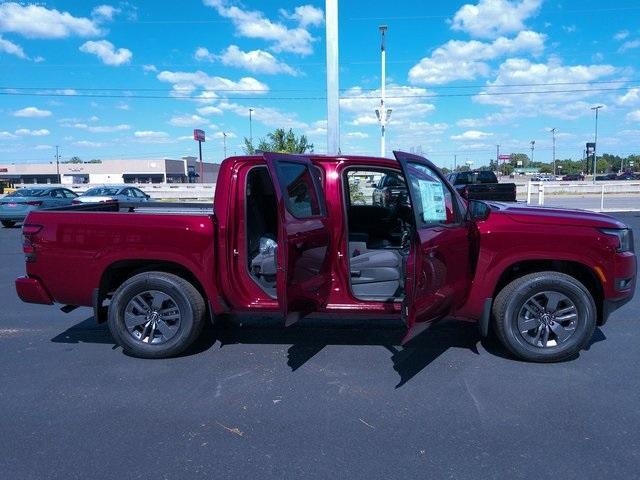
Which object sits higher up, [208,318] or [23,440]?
[208,318]

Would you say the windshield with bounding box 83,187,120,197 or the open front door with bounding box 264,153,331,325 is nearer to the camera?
the open front door with bounding box 264,153,331,325

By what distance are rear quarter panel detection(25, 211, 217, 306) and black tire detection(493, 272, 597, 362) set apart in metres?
2.52

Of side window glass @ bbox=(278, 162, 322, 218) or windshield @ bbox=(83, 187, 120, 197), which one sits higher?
side window glass @ bbox=(278, 162, 322, 218)

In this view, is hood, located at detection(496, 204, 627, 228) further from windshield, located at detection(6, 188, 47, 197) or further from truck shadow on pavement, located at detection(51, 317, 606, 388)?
windshield, located at detection(6, 188, 47, 197)

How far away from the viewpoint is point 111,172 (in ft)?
310

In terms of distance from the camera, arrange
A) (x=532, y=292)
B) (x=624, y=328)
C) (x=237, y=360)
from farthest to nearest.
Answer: (x=624, y=328) → (x=237, y=360) → (x=532, y=292)

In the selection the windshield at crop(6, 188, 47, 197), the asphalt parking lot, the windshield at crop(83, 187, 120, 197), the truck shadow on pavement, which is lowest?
the asphalt parking lot

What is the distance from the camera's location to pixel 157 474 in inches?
119

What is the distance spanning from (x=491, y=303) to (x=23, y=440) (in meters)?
3.63

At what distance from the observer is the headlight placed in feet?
14.3

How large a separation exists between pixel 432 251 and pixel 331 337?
1870 mm

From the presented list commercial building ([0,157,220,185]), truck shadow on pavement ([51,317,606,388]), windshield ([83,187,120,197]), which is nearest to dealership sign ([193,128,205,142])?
commercial building ([0,157,220,185])

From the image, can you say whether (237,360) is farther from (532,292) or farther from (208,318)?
(532,292)

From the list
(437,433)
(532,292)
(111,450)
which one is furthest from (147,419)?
(532,292)
